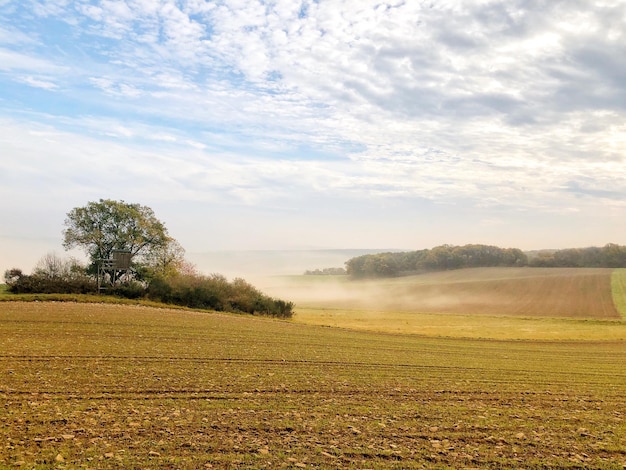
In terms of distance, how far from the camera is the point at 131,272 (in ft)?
165

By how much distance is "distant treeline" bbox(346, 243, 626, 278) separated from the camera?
106562mm

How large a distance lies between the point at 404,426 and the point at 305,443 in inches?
103

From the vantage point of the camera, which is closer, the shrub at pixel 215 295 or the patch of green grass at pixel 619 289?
the shrub at pixel 215 295

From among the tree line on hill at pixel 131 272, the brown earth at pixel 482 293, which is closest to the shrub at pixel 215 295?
the tree line on hill at pixel 131 272

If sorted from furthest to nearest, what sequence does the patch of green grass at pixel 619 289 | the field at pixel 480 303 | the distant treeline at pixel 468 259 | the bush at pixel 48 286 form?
the distant treeline at pixel 468 259, the patch of green grass at pixel 619 289, the field at pixel 480 303, the bush at pixel 48 286

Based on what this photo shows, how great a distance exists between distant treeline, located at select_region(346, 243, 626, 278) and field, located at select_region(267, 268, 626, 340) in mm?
5816

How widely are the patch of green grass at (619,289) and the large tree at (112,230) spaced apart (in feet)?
172

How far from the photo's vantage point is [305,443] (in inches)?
379

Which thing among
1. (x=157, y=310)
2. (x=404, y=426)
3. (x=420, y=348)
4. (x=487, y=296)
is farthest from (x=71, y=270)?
(x=487, y=296)

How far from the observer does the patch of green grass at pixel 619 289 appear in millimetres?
64600

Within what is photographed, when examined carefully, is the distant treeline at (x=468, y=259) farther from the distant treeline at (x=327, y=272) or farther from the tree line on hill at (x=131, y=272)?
the tree line on hill at (x=131, y=272)

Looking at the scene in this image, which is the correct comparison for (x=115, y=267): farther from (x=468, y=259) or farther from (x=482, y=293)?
(x=468, y=259)

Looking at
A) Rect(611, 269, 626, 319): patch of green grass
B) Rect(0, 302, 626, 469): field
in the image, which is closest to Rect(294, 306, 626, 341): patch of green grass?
Rect(611, 269, 626, 319): patch of green grass

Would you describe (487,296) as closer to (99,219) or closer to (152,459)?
(99,219)
